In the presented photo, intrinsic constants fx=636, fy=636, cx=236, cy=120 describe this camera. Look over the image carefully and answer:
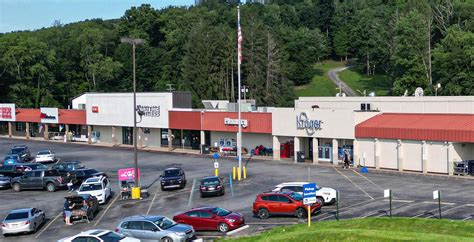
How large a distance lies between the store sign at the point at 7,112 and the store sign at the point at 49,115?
827cm

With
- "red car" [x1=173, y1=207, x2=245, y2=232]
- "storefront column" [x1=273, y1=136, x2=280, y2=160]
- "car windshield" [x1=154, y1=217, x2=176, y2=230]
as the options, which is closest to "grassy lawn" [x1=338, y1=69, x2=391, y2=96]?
"storefront column" [x1=273, y1=136, x2=280, y2=160]

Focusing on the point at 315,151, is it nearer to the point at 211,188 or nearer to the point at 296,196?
the point at 211,188

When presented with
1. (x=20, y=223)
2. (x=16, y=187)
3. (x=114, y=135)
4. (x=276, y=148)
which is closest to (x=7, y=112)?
(x=114, y=135)

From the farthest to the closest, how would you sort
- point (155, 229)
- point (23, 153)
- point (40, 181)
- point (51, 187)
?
point (23, 153), point (40, 181), point (51, 187), point (155, 229)

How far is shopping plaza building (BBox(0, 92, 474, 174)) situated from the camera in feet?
170

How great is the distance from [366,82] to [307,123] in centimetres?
8596

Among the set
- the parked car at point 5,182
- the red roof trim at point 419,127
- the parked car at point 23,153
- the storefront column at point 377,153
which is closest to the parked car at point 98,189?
the parked car at point 5,182

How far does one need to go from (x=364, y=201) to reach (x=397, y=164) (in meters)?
16.5

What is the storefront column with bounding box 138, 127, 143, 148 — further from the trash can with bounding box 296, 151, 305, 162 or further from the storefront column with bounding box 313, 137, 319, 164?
the storefront column with bounding box 313, 137, 319, 164

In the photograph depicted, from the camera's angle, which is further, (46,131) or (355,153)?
(46,131)

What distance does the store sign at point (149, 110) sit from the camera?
77400 millimetres

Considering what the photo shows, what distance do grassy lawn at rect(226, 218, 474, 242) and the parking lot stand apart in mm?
4331

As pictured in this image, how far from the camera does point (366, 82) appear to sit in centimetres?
14338

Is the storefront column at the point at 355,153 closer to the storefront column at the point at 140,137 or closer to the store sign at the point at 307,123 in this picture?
the store sign at the point at 307,123
